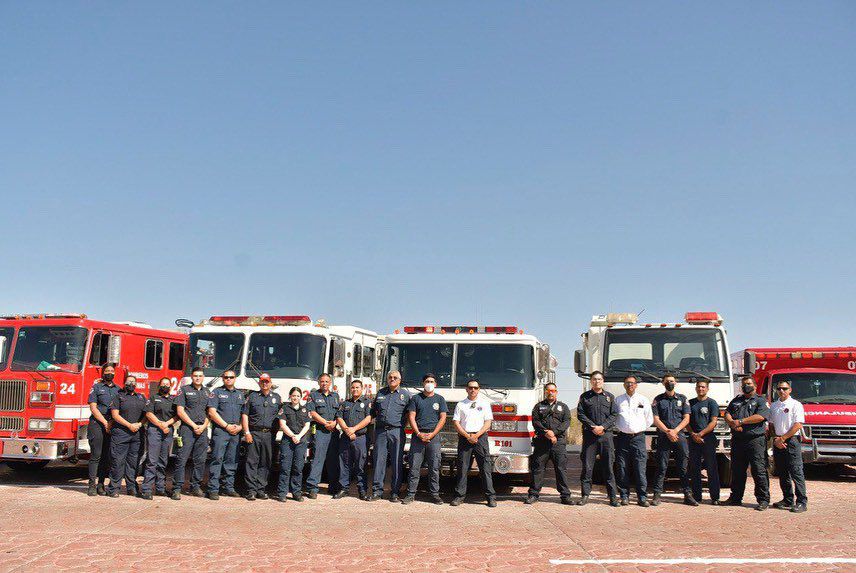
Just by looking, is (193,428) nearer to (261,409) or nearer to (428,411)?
(261,409)

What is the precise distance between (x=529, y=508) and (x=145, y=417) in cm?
550

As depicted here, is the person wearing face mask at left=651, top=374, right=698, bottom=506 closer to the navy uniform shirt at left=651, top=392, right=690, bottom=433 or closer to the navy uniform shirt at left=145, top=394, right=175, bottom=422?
the navy uniform shirt at left=651, top=392, right=690, bottom=433

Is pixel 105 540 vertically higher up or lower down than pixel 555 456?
lower down

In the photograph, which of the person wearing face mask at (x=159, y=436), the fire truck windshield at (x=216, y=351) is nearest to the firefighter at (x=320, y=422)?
the fire truck windshield at (x=216, y=351)

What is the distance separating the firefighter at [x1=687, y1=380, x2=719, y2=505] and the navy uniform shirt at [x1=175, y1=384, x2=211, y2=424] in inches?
270

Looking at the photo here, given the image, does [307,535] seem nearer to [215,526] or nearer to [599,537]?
[215,526]

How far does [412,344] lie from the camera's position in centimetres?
1159

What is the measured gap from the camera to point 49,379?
11.7 m

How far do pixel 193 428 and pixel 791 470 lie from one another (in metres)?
8.15

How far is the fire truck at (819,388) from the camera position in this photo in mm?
13062

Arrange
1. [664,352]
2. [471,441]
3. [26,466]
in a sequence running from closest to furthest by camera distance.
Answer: [471,441]
[664,352]
[26,466]

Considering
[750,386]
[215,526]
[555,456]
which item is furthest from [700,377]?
[215,526]

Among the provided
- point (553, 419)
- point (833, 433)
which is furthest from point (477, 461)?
point (833, 433)

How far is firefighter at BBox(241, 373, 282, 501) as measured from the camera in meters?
10.8
